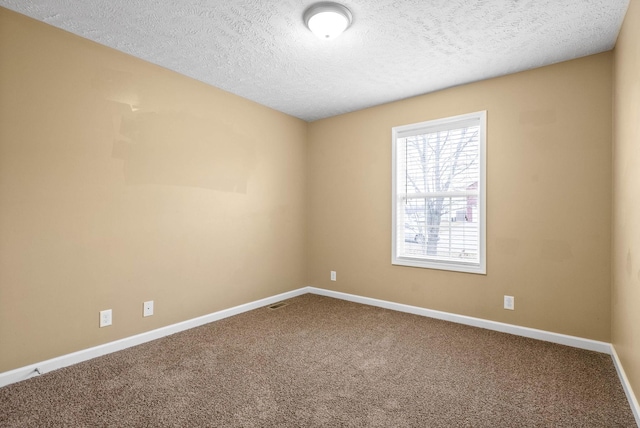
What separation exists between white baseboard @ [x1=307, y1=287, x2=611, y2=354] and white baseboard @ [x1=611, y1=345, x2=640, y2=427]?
0.15 meters

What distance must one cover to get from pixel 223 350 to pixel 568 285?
3002 millimetres

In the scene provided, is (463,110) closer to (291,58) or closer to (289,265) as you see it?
(291,58)

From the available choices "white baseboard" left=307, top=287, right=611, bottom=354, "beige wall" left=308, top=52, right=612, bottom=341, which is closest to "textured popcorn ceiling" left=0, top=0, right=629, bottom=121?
→ "beige wall" left=308, top=52, right=612, bottom=341

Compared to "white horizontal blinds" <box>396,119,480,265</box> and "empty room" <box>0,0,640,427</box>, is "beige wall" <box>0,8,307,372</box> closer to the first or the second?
"empty room" <box>0,0,640,427</box>

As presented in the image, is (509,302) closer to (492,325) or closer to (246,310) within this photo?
(492,325)

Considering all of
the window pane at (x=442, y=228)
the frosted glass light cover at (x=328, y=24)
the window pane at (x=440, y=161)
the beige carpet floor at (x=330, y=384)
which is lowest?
the beige carpet floor at (x=330, y=384)

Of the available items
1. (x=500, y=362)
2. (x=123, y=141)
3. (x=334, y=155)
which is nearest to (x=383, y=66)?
(x=334, y=155)

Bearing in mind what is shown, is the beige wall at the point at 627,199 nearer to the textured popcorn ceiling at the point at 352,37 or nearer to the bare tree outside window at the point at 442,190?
the textured popcorn ceiling at the point at 352,37

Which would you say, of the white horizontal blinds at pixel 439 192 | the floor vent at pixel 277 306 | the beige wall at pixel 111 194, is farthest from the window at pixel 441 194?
the beige wall at pixel 111 194

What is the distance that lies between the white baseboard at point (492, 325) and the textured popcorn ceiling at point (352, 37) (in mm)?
2400

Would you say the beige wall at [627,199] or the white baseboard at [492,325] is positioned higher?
the beige wall at [627,199]

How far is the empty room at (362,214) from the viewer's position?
2064mm

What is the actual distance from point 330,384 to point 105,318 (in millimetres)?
1880

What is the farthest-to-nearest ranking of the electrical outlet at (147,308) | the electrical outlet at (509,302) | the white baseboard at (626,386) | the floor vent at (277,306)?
1. the floor vent at (277,306)
2. the electrical outlet at (509,302)
3. the electrical outlet at (147,308)
4. the white baseboard at (626,386)
